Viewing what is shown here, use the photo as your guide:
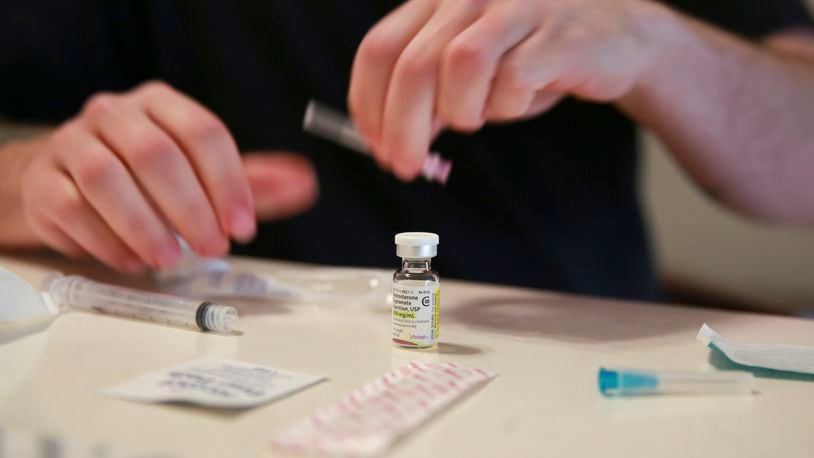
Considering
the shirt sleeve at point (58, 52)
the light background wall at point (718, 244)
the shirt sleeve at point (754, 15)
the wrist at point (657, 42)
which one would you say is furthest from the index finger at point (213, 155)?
the light background wall at point (718, 244)

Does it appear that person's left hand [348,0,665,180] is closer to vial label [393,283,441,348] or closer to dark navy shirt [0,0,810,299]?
vial label [393,283,441,348]

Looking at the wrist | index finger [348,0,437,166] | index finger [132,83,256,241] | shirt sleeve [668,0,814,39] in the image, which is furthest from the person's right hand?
shirt sleeve [668,0,814,39]

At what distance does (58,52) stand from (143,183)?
530 mm

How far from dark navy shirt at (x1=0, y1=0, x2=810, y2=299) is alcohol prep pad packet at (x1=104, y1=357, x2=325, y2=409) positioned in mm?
547

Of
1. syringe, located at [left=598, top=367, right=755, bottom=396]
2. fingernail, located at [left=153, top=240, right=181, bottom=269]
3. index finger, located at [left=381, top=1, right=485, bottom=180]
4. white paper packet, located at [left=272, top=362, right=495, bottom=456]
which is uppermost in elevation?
index finger, located at [left=381, top=1, right=485, bottom=180]

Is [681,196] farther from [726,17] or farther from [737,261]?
[726,17]

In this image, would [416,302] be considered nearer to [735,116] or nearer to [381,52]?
[381,52]

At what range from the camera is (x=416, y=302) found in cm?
47

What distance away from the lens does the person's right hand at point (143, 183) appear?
575 mm

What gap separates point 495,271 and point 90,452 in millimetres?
684

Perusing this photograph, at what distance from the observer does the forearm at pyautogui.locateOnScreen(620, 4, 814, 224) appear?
0.73 metres

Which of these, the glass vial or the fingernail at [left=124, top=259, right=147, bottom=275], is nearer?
the glass vial

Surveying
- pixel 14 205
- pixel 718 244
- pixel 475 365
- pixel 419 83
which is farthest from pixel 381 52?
pixel 718 244

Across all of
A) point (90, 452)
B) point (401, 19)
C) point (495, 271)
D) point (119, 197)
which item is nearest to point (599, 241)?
point (495, 271)
